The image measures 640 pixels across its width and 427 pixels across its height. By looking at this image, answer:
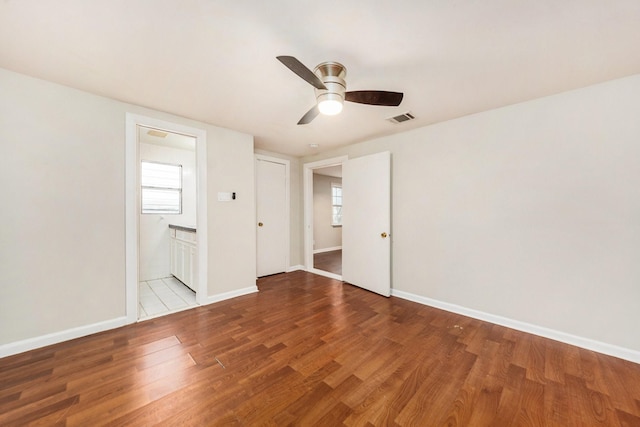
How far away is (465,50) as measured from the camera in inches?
67.0

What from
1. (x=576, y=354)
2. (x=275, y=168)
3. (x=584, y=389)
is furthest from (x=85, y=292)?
(x=576, y=354)

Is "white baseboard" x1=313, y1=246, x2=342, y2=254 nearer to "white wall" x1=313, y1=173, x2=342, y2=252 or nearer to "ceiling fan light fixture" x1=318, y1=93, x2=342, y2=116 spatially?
"white wall" x1=313, y1=173, x2=342, y2=252

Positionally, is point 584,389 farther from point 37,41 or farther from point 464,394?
point 37,41

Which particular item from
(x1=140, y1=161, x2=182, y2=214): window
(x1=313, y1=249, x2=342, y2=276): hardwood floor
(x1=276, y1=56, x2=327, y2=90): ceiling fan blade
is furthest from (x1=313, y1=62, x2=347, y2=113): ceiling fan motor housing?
(x1=140, y1=161, x2=182, y2=214): window

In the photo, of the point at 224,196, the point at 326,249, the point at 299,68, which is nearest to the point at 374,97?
the point at 299,68

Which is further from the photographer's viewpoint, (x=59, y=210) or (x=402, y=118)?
(x=402, y=118)

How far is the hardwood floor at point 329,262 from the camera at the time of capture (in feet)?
16.2

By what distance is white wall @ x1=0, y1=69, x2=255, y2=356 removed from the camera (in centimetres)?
203

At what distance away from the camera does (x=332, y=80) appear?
6.00 feet

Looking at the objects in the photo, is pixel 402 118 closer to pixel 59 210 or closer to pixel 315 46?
pixel 315 46

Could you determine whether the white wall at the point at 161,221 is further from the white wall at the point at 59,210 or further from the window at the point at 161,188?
the white wall at the point at 59,210

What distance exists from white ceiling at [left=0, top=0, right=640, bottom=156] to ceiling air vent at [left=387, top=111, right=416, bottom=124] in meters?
0.32

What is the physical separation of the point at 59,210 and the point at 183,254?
1666 mm

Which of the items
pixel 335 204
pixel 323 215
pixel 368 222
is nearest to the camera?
pixel 368 222
